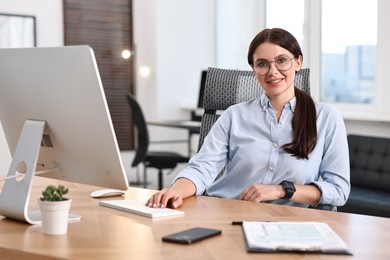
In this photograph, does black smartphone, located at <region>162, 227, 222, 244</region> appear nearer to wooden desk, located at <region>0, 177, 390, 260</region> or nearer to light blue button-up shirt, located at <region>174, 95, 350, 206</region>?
wooden desk, located at <region>0, 177, 390, 260</region>

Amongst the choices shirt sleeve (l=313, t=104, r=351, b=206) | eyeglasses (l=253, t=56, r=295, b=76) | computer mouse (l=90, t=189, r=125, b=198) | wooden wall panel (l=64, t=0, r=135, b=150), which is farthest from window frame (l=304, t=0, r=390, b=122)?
computer mouse (l=90, t=189, r=125, b=198)

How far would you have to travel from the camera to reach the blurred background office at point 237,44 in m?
4.58

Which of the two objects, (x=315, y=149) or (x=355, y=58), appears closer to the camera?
(x=315, y=149)

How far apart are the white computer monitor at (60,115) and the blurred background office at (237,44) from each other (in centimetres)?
301

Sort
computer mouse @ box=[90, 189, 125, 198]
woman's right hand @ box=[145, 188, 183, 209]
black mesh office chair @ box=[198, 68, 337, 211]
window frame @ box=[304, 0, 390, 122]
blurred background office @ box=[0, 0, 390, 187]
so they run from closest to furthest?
woman's right hand @ box=[145, 188, 183, 209], computer mouse @ box=[90, 189, 125, 198], black mesh office chair @ box=[198, 68, 337, 211], window frame @ box=[304, 0, 390, 122], blurred background office @ box=[0, 0, 390, 187]

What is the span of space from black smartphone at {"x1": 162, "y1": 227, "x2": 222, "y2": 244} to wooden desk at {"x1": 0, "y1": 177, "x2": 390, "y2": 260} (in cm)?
2

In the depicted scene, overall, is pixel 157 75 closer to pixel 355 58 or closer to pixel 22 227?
pixel 355 58

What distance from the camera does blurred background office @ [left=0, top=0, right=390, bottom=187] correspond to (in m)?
4.58

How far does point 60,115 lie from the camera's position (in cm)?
166

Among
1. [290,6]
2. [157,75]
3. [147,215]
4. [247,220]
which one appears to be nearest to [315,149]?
[247,220]

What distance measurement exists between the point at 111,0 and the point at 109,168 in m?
4.86

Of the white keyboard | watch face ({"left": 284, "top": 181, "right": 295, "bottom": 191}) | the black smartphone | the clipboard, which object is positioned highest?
watch face ({"left": 284, "top": 181, "right": 295, "bottom": 191})

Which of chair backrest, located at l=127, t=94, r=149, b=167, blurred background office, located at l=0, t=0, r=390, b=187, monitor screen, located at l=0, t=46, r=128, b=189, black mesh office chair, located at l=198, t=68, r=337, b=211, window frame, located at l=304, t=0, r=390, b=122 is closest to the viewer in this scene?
monitor screen, located at l=0, t=46, r=128, b=189

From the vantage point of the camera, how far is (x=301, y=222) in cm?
158
